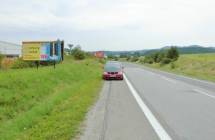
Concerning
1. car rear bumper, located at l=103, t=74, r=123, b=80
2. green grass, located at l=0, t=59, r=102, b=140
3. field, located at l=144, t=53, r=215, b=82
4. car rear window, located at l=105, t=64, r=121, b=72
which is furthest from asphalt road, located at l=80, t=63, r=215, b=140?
field, located at l=144, t=53, r=215, b=82

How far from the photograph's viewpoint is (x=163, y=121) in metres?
10.7

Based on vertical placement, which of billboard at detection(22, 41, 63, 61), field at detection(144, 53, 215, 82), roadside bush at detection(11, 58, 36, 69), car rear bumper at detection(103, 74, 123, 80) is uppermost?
billboard at detection(22, 41, 63, 61)

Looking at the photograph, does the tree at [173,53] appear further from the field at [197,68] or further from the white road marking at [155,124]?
the white road marking at [155,124]

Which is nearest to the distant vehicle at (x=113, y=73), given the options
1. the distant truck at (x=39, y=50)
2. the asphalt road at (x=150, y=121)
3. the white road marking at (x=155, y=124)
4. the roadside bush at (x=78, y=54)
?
the distant truck at (x=39, y=50)

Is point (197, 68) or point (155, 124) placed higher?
point (155, 124)

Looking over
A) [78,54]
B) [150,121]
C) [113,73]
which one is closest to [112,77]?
[113,73]

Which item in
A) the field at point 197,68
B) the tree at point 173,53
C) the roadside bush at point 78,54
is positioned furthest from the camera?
the tree at point 173,53

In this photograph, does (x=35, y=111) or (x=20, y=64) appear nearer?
(x=35, y=111)

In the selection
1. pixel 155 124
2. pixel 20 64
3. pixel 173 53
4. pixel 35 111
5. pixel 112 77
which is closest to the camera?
pixel 155 124

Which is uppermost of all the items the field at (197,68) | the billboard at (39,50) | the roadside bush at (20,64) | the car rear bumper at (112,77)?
the billboard at (39,50)

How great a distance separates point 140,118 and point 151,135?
269 cm

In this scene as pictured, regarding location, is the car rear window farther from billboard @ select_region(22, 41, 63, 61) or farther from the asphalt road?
the asphalt road

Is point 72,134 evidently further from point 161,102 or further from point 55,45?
point 55,45

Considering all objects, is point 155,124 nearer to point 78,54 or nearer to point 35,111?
point 35,111
